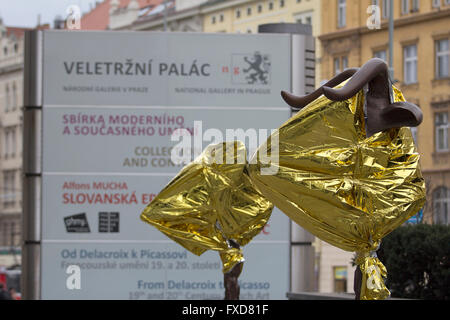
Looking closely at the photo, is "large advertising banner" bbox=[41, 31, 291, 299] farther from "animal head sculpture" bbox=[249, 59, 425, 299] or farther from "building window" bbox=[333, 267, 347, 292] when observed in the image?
"building window" bbox=[333, 267, 347, 292]

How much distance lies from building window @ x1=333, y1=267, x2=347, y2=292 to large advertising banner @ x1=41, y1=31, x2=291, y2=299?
29.7m

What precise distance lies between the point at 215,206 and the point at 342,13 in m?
37.0

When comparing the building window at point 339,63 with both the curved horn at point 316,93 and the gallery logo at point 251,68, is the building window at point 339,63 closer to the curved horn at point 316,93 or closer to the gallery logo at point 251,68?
the gallery logo at point 251,68

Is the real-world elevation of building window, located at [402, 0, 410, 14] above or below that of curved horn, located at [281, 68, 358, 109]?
above

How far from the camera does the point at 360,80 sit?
20.3ft

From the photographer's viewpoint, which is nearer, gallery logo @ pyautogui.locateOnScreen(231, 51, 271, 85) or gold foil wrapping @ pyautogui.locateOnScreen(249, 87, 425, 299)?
gold foil wrapping @ pyautogui.locateOnScreen(249, 87, 425, 299)

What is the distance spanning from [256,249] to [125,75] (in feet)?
6.83

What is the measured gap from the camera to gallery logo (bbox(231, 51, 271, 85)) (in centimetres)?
1149

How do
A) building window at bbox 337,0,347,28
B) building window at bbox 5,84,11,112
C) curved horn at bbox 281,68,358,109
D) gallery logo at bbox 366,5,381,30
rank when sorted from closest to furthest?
curved horn at bbox 281,68,358,109 → gallery logo at bbox 366,5,381,30 → building window at bbox 337,0,347,28 → building window at bbox 5,84,11,112

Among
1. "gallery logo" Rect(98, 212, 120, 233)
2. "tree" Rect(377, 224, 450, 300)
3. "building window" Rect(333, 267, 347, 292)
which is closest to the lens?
"tree" Rect(377, 224, 450, 300)

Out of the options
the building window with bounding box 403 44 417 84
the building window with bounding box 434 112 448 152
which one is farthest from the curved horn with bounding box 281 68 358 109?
the building window with bounding box 403 44 417 84

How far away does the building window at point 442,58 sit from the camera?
132 ft

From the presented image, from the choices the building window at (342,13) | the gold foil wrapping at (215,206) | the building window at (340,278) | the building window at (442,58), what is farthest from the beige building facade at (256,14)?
the gold foil wrapping at (215,206)

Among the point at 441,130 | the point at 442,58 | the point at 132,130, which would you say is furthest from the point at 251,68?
the point at 442,58
